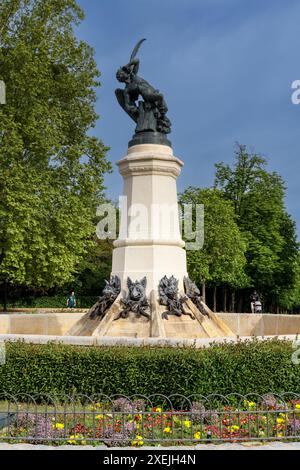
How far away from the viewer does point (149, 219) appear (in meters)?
14.0

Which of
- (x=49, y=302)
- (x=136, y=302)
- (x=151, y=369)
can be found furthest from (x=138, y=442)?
(x=49, y=302)

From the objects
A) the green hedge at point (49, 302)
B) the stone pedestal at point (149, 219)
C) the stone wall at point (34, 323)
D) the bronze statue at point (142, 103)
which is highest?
the bronze statue at point (142, 103)

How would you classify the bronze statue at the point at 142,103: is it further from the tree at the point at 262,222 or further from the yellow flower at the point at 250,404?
the tree at the point at 262,222

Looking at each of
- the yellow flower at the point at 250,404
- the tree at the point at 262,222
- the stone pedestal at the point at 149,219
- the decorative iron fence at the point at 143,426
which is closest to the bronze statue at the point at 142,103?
the stone pedestal at the point at 149,219

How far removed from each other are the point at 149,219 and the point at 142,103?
10.9ft

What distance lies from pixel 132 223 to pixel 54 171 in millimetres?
14006

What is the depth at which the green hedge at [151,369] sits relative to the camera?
9375 mm

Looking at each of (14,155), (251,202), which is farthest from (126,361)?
(251,202)

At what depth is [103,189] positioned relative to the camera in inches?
1149

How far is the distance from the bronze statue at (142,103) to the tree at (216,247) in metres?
22.5

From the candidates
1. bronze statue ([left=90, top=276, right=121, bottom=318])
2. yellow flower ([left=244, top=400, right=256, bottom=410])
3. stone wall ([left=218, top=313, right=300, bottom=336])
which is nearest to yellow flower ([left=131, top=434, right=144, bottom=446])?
yellow flower ([left=244, top=400, right=256, bottom=410])

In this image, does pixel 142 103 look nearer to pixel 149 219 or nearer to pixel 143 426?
pixel 149 219

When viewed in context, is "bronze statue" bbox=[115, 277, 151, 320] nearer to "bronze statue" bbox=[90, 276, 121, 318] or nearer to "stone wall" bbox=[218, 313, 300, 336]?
"bronze statue" bbox=[90, 276, 121, 318]
